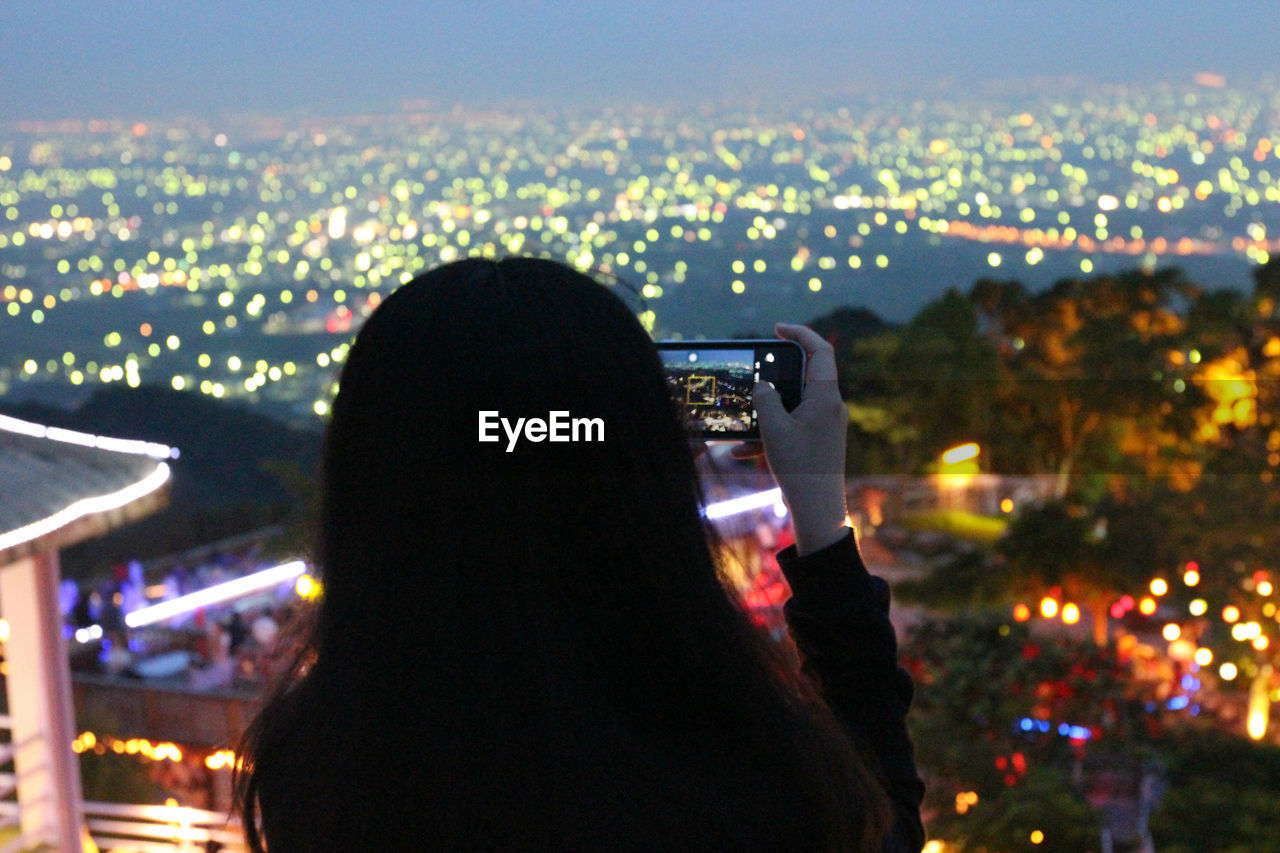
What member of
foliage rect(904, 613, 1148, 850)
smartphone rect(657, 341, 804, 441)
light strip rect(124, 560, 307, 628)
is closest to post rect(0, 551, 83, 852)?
smartphone rect(657, 341, 804, 441)

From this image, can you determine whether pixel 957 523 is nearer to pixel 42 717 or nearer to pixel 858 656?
pixel 42 717

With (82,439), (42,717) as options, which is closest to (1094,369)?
(82,439)

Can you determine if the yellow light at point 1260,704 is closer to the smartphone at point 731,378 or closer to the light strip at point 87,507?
the light strip at point 87,507

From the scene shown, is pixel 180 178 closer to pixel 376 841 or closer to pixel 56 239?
pixel 56 239

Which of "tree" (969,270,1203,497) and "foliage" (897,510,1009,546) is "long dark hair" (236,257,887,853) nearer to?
"tree" (969,270,1203,497)

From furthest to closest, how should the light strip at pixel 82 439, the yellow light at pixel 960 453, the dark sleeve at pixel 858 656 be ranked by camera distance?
the yellow light at pixel 960 453 < the light strip at pixel 82 439 < the dark sleeve at pixel 858 656

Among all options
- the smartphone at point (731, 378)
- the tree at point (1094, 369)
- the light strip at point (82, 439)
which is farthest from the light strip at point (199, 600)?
the tree at point (1094, 369)
